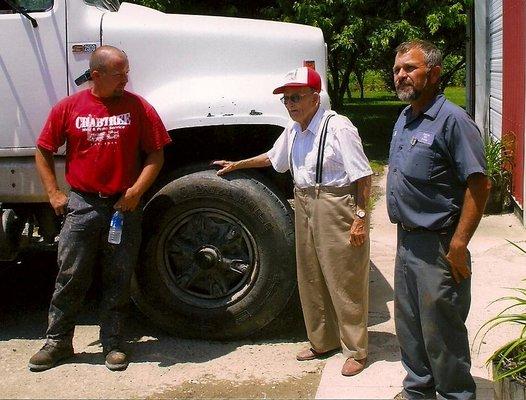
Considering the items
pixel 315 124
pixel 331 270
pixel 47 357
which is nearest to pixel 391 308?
pixel 331 270

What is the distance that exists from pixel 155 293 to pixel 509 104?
573 cm

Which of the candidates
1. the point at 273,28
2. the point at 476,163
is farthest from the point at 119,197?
the point at 476,163

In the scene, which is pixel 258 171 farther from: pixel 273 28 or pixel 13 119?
pixel 13 119

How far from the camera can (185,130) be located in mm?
5102

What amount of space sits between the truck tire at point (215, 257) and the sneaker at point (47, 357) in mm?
598

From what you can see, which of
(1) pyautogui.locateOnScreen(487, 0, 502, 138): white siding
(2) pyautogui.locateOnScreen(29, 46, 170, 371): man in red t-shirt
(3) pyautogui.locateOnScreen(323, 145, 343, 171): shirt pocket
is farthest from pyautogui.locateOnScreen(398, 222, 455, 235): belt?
(1) pyautogui.locateOnScreen(487, 0, 502, 138): white siding

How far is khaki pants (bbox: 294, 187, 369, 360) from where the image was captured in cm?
440

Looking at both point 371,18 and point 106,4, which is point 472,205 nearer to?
point 106,4

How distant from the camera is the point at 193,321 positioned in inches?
199

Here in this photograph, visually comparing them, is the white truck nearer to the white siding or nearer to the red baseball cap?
the red baseball cap

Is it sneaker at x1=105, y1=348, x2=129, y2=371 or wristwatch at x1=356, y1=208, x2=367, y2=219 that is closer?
wristwatch at x1=356, y1=208, x2=367, y2=219

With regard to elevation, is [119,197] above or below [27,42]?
below

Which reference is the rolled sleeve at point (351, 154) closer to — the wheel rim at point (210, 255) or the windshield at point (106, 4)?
the wheel rim at point (210, 255)

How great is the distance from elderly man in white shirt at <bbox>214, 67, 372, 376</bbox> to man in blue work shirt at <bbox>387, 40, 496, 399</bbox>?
61cm
